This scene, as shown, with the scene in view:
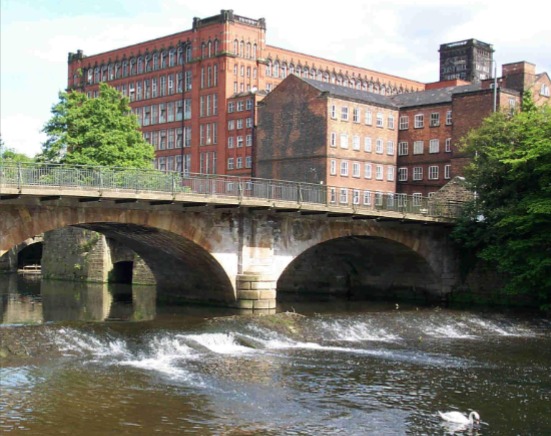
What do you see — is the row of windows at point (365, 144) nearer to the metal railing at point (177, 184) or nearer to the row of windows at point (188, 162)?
the metal railing at point (177, 184)

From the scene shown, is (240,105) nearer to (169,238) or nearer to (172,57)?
(172,57)

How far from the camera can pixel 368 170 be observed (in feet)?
299

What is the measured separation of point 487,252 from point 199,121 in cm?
7723

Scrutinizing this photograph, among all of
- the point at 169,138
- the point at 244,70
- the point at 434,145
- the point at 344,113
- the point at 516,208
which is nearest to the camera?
the point at 516,208

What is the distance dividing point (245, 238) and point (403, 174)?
169 feet

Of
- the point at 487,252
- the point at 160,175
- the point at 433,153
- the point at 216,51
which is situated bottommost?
the point at 487,252

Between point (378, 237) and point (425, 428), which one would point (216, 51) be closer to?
point (378, 237)

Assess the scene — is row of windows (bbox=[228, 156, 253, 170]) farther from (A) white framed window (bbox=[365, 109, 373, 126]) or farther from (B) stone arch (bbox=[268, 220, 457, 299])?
(B) stone arch (bbox=[268, 220, 457, 299])

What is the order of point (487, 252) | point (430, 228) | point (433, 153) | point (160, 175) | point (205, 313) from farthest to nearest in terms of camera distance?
1. point (433, 153)
2. point (430, 228)
3. point (487, 252)
4. point (205, 313)
5. point (160, 175)

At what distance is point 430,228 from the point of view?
55219 millimetres

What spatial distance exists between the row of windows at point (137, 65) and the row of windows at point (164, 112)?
5378 mm

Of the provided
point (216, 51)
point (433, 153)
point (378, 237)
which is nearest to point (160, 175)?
point (378, 237)

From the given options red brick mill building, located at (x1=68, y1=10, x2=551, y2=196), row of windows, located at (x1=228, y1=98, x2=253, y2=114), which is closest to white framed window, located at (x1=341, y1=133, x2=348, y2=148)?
red brick mill building, located at (x1=68, y1=10, x2=551, y2=196)

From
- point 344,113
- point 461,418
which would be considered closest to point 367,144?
point 344,113
